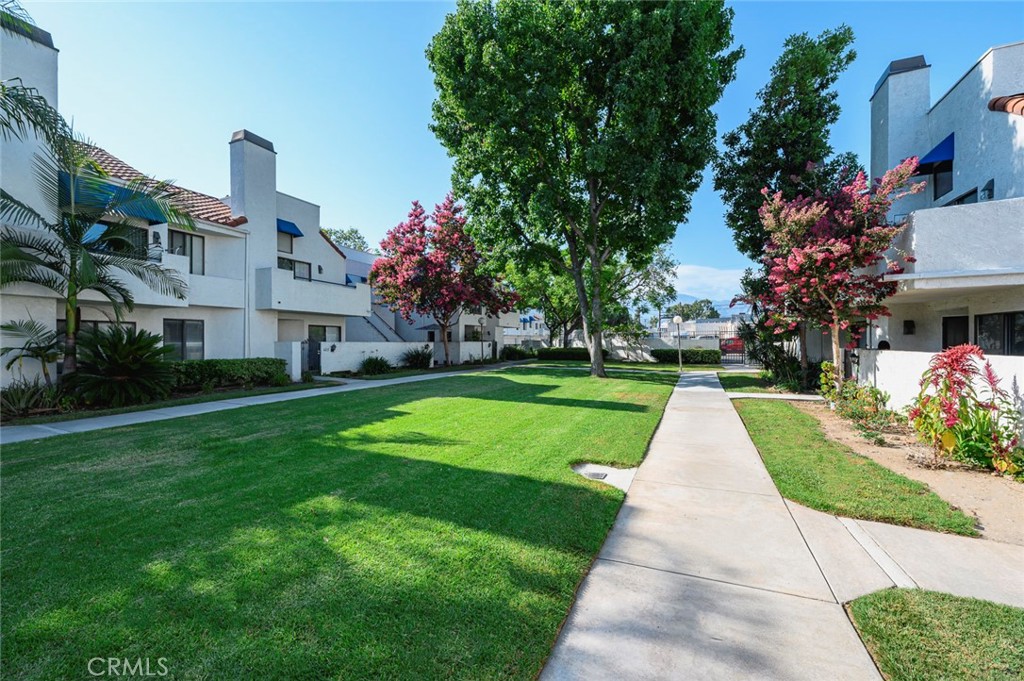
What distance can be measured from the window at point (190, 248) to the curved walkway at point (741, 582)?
51.6 feet

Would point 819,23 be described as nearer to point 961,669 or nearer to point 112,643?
point 961,669

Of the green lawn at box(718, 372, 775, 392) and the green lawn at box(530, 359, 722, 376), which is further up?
the green lawn at box(718, 372, 775, 392)

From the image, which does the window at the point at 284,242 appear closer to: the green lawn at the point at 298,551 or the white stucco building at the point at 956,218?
the green lawn at the point at 298,551

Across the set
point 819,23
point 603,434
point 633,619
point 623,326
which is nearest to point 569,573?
point 633,619

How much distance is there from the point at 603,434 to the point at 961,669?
5.10 meters

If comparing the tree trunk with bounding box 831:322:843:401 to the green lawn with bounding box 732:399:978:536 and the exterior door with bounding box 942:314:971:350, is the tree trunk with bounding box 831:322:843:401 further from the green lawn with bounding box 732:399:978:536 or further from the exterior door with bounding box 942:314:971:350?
the green lawn with bounding box 732:399:978:536

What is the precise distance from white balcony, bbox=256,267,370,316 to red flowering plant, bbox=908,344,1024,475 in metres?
17.6

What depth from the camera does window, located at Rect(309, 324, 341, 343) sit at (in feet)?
63.6

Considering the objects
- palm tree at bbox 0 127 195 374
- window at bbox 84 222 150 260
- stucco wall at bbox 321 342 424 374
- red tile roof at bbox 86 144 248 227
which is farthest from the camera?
stucco wall at bbox 321 342 424 374

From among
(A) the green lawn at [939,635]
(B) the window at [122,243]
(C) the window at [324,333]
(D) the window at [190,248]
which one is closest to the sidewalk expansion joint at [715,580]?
(A) the green lawn at [939,635]

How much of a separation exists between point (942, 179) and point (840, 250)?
700cm

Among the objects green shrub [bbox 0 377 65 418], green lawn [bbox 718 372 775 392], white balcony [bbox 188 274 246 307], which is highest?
white balcony [bbox 188 274 246 307]

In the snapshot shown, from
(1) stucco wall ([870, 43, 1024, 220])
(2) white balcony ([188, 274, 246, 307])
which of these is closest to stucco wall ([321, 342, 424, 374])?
(2) white balcony ([188, 274, 246, 307])

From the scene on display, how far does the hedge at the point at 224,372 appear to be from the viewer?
12.0m
